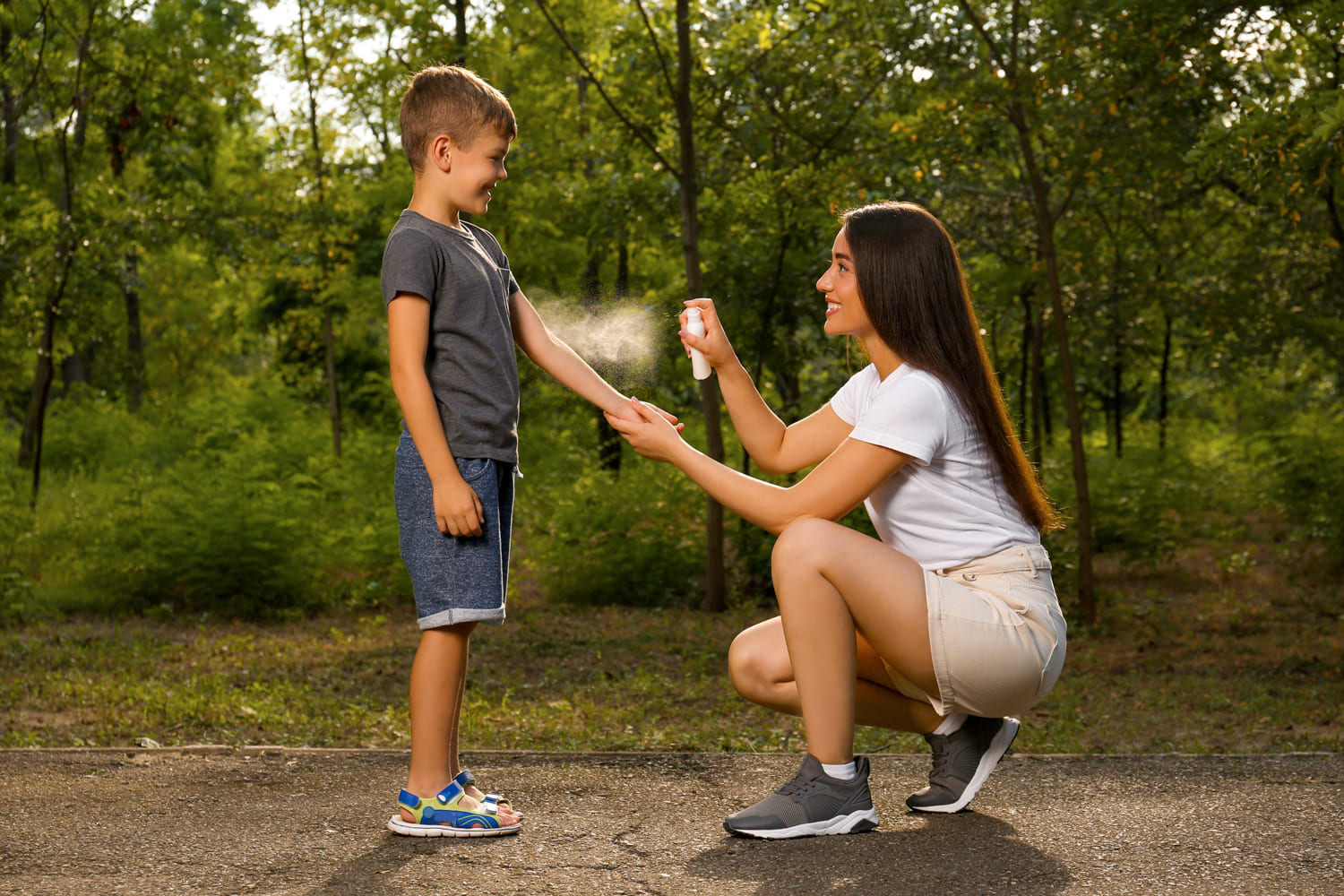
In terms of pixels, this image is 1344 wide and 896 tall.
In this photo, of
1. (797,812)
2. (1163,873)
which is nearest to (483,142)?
(797,812)

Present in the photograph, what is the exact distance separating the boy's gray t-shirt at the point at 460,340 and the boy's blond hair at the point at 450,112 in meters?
0.21

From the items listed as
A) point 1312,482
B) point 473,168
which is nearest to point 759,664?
point 473,168

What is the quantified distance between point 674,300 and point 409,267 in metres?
6.88

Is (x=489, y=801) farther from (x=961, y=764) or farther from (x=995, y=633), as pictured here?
(x=995, y=633)

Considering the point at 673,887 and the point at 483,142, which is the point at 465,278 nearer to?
the point at 483,142

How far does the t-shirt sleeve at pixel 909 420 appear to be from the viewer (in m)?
2.82

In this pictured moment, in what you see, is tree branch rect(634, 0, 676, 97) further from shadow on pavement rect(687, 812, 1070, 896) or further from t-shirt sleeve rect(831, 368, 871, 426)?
shadow on pavement rect(687, 812, 1070, 896)

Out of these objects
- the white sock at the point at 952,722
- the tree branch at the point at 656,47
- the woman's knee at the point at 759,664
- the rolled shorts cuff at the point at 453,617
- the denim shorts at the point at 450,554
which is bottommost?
the white sock at the point at 952,722

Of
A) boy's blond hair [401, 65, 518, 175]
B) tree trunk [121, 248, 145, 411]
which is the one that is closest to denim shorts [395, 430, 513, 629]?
boy's blond hair [401, 65, 518, 175]

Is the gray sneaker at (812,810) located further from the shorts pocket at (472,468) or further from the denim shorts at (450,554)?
the shorts pocket at (472,468)

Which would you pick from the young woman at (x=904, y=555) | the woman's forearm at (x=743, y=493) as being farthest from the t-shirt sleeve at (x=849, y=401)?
the woman's forearm at (x=743, y=493)

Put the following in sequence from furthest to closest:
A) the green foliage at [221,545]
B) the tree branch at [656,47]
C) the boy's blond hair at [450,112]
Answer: the green foliage at [221,545] → the tree branch at [656,47] → the boy's blond hair at [450,112]

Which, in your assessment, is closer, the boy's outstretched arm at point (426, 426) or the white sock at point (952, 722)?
the boy's outstretched arm at point (426, 426)

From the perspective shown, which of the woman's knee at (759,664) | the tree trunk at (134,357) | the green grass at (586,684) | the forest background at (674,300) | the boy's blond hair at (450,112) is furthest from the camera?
the tree trunk at (134,357)
